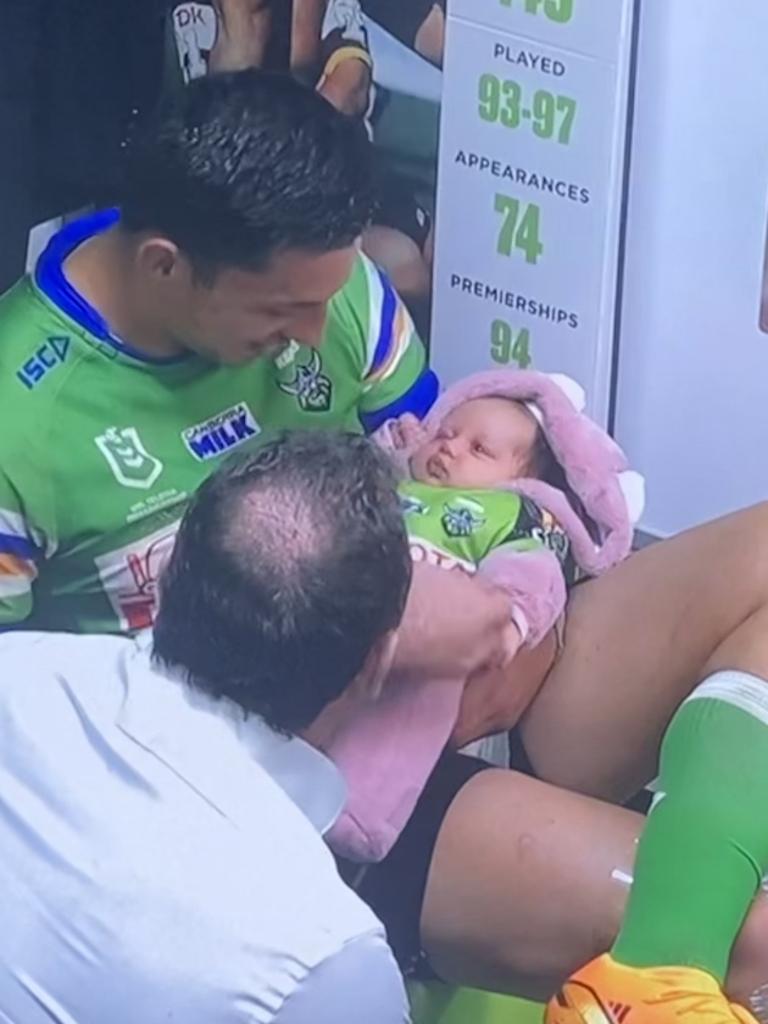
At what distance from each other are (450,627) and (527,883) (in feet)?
0.63

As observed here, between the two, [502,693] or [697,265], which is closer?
[502,693]

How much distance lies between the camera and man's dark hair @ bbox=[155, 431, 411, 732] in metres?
1.14

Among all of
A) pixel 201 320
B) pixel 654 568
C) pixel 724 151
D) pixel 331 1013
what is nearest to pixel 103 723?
pixel 331 1013

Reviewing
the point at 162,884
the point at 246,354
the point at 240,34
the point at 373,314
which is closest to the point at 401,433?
the point at 373,314

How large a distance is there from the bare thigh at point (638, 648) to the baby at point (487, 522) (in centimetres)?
4

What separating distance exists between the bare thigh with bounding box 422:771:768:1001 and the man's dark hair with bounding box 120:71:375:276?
1.38ft

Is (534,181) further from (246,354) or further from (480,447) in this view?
(246,354)

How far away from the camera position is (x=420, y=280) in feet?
6.75

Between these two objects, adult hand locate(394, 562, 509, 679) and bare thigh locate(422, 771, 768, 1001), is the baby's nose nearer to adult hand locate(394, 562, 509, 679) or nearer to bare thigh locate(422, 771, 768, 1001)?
adult hand locate(394, 562, 509, 679)

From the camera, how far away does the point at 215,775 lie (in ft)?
3.67

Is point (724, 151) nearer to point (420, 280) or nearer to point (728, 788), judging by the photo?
point (420, 280)

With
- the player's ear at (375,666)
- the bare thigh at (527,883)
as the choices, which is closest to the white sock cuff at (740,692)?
the bare thigh at (527,883)

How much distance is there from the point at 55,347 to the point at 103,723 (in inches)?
16.5

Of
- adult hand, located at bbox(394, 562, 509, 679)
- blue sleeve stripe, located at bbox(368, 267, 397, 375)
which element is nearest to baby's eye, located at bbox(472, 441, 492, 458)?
blue sleeve stripe, located at bbox(368, 267, 397, 375)
